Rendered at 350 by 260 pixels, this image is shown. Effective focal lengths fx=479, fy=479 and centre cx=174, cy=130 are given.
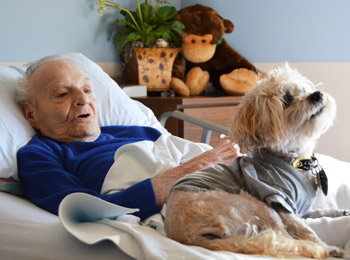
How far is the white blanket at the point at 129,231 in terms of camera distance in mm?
1063

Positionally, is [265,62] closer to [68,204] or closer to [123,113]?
[123,113]

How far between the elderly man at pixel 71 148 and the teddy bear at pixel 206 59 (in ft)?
4.18

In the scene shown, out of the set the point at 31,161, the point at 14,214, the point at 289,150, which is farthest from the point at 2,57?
the point at 289,150

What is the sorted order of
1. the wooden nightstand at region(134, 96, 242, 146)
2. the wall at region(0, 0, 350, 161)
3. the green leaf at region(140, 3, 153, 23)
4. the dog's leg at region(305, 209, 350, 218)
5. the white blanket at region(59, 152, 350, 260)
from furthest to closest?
the green leaf at region(140, 3, 153, 23) < the wooden nightstand at region(134, 96, 242, 146) < the wall at region(0, 0, 350, 161) < the dog's leg at region(305, 209, 350, 218) < the white blanket at region(59, 152, 350, 260)

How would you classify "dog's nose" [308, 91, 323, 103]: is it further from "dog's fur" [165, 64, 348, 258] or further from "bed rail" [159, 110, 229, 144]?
"bed rail" [159, 110, 229, 144]

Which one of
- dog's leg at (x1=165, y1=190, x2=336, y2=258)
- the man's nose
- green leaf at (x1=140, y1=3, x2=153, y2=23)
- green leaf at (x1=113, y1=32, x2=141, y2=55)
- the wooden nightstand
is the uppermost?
green leaf at (x1=140, y1=3, x2=153, y2=23)

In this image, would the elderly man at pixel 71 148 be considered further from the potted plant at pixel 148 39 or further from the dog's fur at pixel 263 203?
the potted plant at pixel 148 39

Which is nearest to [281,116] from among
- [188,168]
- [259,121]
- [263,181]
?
[259,121]

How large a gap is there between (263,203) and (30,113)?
109 centimetres

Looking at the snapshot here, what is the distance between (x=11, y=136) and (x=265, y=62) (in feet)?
7.43

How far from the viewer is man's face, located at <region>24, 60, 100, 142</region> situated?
187cm

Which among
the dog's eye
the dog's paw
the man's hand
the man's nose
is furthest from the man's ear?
the dog's paw

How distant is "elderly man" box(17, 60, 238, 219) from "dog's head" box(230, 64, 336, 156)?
0.36 m

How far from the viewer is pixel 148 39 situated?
123 inches
